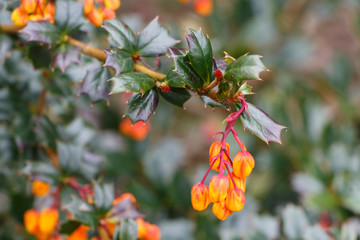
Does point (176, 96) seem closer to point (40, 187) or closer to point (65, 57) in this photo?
point (65, 57)

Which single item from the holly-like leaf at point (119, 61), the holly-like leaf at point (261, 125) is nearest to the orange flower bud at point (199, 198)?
the holly-like leaf at point (261, 125)

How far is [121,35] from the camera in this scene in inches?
34.1

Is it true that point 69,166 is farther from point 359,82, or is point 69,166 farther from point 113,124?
point 359,82

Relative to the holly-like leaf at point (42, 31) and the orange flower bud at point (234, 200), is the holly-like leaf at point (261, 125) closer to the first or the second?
the orange flower bud at point (234, 200)

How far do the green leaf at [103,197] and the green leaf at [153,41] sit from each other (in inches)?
13.4

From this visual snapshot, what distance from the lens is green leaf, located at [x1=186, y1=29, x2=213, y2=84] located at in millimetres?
749

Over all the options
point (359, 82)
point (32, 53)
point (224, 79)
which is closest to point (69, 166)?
point (32, 53)

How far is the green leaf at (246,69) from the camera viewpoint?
0.70 m

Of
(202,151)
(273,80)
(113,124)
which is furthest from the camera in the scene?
(202,151)

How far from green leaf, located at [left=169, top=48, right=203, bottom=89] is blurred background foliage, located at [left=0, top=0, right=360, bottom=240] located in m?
0.27

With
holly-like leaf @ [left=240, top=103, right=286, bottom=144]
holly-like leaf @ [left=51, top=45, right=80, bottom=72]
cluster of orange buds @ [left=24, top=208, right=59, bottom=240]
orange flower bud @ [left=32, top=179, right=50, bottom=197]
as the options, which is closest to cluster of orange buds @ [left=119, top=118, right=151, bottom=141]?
orange flower bud @ [left=32, top=179, right=50, bottom=197]

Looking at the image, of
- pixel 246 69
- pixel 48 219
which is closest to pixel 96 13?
pixel 246 69

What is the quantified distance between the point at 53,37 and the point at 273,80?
1771 millimetres

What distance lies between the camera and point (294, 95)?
7.08 ft
